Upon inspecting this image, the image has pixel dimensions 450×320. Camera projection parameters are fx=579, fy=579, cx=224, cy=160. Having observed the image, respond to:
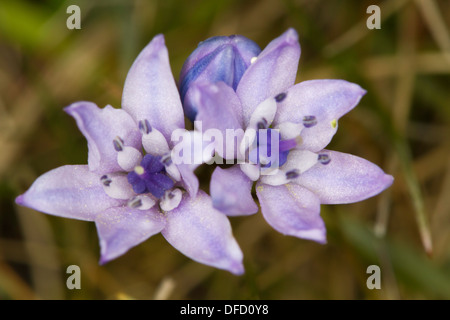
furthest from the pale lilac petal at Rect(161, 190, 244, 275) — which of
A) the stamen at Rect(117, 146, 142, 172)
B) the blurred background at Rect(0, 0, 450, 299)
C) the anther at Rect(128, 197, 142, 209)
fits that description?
the blurred background at Rect(0, 0, 450, 299)

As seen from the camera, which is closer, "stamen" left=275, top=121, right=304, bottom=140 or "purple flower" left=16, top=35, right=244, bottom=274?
"purple flower" left=16, top=35, right=244, bottom=274

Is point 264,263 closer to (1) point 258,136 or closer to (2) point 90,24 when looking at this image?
(1) point 258,136

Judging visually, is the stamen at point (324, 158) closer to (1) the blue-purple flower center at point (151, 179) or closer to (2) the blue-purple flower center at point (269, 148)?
(2) the blue-purple flower center at point (269, 148)

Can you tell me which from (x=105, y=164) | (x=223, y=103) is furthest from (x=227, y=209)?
(x=105, y=164)

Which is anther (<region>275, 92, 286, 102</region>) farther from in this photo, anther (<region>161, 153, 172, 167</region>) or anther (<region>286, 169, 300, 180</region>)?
anther (<region>161, 153, 172, 167</region>)

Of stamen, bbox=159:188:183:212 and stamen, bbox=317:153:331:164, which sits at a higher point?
stamen, bbox=317:153:331:164

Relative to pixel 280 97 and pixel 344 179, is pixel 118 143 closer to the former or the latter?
pixel 280 97
